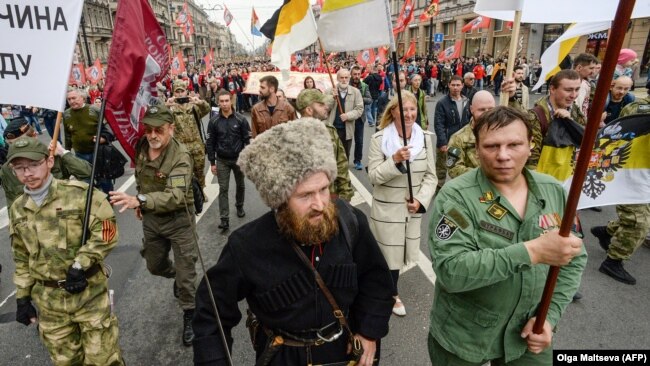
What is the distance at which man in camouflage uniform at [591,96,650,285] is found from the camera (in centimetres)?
398

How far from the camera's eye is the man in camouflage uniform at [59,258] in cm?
248

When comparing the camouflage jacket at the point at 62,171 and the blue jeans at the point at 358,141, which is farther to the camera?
the blue jeans at the point at 358,141

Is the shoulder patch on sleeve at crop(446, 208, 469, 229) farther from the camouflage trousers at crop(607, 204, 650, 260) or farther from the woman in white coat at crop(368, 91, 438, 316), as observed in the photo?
the camouflage trousers at crop(607, 204, 650, 260)

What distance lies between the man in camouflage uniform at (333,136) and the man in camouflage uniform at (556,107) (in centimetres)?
178

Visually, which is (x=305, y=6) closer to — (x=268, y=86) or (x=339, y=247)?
(x=268, y=86)

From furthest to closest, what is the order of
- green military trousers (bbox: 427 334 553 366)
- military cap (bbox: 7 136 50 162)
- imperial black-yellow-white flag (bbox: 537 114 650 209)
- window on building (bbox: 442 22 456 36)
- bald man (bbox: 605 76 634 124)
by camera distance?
window on building (bbox: 442 22 456 36)
bald man (bbox: 605 76 634 124)
imperial black-yellow-white flag (bbox: 537 114 650 209)
military cap (bbox: 7 136 50 162)
green military trousers (bbox: 427 334 553 366)

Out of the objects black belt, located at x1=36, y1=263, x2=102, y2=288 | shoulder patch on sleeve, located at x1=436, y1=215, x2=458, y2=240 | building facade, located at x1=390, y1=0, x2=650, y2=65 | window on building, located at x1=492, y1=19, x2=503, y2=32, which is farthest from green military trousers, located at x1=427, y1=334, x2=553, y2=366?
window on building, located at x1=492, y1=19, x2=503, y2=32

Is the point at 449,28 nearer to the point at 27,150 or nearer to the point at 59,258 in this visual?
the point at 27,150

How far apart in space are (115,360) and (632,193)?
13.8ft

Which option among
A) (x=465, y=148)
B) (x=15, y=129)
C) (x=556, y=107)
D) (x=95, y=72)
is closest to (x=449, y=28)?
(x=95, y=72)

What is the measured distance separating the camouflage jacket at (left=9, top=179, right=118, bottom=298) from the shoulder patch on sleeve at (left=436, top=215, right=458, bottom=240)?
2.22m

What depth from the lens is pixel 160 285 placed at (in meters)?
4.37

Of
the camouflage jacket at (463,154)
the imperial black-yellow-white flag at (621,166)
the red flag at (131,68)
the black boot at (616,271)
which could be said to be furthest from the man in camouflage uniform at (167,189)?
the black boot at (616,271)

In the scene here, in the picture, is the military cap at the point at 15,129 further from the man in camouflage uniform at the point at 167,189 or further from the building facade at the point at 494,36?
the building facade at the point at 494,36
